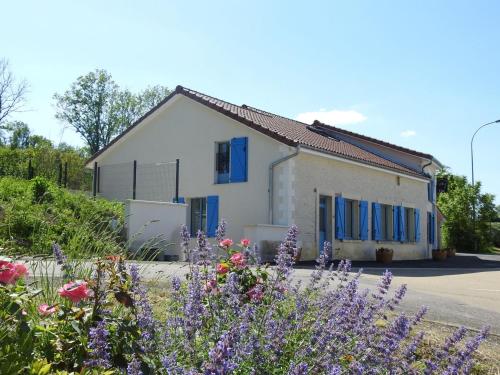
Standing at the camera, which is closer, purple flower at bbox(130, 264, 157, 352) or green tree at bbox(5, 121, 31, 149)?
purple flower at bbox(130, 264, 157, 352)

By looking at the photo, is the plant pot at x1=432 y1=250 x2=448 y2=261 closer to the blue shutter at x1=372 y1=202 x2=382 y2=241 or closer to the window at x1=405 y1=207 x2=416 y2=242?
the window at x1=405 y1=207 x2=416 y2=242

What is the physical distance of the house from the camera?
1739 cm

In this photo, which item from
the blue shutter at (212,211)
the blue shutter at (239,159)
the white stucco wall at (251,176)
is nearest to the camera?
the white stucco wall at (251,176)

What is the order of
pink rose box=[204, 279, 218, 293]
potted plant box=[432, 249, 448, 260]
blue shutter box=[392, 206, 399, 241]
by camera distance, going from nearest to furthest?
1. pink rose box=[204, 279, 218, 293]
2. blue shutter box=[392, 206, 399, 241]
3. potted plant box=[432, 249, 448, 260]

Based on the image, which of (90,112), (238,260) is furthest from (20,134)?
(238,260)

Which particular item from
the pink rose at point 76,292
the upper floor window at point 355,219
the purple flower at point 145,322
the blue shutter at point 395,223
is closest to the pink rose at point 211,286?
the purple flower at point 145,322

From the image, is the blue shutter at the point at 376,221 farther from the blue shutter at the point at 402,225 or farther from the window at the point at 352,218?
the blue shutter at the point at 402,225

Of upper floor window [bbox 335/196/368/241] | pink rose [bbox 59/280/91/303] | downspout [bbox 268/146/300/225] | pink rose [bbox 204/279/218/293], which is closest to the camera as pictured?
pink rose [bbox 59/280/91/303]

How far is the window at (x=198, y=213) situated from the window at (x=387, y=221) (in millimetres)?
7537

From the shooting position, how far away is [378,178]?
71.5ft

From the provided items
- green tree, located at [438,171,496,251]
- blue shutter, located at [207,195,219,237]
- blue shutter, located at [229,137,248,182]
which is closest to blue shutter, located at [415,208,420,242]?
blue shutter, located at [229,137,248,182]

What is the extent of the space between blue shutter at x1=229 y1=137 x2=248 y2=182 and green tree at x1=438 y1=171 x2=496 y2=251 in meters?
23.2

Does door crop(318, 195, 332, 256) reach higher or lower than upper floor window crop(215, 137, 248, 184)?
lower

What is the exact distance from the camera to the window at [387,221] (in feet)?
74.5
